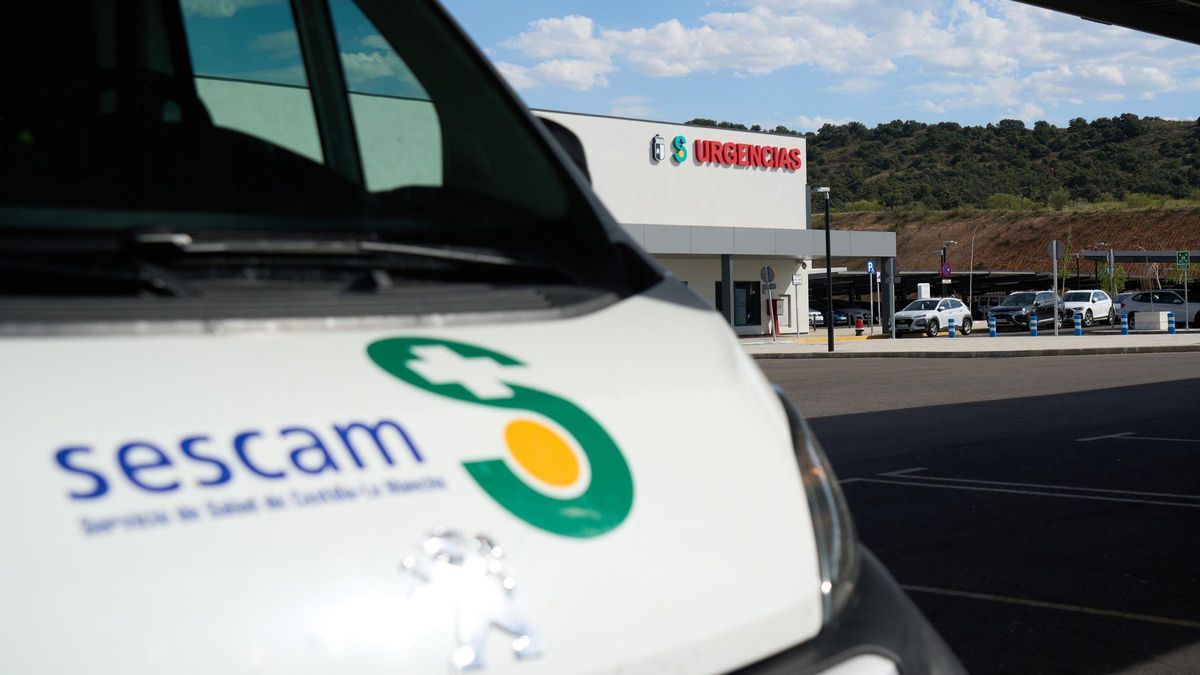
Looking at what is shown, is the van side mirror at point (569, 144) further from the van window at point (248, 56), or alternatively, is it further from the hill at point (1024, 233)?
the hill at point (1024, 233)

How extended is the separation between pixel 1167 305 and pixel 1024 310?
6.22 meters

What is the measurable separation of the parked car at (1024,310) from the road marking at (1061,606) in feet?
144

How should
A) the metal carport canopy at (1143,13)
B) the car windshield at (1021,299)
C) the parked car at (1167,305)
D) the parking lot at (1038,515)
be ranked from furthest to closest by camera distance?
the car windshield at (1021,299)
the parked car at (1167,305)
the metal carport canopy at (1143,13)
the parking lot at (1038,515)

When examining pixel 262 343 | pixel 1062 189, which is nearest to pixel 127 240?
pixel 262 343

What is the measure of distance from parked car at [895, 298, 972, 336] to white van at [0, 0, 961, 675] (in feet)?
147

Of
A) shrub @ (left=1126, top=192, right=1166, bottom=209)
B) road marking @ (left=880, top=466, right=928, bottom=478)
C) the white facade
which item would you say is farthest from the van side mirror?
shrub @ (left=1126, top=192, right=1166, bottom=209)

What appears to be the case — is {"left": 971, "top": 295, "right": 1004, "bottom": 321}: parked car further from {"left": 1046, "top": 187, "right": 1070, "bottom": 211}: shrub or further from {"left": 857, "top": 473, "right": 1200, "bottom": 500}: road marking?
{"left": 857, "top": 473, "right": 1200, "bottom": 500}: road marking

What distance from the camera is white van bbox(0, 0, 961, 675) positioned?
152 cm

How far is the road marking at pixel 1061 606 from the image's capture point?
557 cm

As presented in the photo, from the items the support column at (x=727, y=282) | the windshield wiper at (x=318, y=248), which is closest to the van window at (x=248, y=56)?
the windshield wiper at (x=318, y=248)

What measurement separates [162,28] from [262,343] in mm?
1112

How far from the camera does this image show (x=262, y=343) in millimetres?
1832

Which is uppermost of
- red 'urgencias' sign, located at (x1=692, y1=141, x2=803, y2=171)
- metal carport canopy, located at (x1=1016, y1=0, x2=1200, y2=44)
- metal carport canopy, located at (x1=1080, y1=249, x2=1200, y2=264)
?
red 'urgencias' sign, located at (x1=692, y1=141, x2=803, y2=171)

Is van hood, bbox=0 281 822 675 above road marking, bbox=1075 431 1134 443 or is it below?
above
